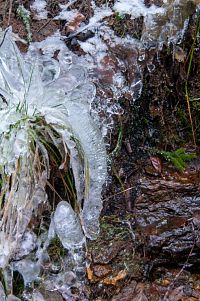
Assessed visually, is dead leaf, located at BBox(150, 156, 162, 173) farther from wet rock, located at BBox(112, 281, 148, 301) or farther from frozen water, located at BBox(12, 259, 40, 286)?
frozen water, located at BBox(12, 259, 40, 286)

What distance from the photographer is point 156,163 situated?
3314 mm

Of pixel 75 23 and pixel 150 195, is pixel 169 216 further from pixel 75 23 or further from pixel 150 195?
pixel 75 23

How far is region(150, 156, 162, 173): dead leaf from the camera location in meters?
3.30

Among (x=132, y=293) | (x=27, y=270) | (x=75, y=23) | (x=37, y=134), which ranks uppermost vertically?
(x=75, y=23)

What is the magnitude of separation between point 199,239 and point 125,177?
0.56 metres

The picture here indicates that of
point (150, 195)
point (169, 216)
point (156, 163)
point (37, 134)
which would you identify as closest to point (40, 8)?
point (37, 134)

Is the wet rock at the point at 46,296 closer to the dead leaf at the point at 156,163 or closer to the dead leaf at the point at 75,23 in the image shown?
the dead leaf at the point at 156,163

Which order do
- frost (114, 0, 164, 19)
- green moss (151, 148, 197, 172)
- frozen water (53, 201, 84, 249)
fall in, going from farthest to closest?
frost (114, 0, 164, 19) < green moss (151, 148, 197, 172) < frozen water (53, 201, 84, 249)

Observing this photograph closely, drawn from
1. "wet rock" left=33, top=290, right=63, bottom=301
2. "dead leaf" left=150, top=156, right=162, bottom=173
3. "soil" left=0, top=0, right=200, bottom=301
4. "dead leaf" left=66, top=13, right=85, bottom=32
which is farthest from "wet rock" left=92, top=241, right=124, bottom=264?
"dead leaf" left=66, top=13, right=85, bottom=32

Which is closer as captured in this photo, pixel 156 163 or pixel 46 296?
pixel 46 296

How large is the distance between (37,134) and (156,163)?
768mm

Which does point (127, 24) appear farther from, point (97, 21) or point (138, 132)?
point (138, 132)

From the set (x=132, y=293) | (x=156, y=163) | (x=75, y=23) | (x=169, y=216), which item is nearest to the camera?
(x=132, y=293)

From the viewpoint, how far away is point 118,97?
10.8 feet
